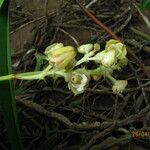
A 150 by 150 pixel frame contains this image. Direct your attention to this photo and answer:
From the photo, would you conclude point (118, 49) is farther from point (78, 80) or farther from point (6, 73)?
point (6, 73)

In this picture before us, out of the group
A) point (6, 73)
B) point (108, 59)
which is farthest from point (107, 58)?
point (6, 73)

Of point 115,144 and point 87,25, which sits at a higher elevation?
point 87,25

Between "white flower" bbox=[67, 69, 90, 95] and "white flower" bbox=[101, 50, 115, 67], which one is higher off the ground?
"white flower" bbox=[101, 50, 115, 67]

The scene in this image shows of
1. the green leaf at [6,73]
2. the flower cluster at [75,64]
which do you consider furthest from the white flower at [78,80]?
the green leaf at [6,73]

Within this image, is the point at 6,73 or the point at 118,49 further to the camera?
the point at 6,73

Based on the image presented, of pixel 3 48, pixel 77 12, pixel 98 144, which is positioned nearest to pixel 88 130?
pixel 98 144

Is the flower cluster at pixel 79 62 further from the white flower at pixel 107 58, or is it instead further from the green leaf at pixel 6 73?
the green leaf at pixel 6 73

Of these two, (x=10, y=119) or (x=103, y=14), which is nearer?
(x=10, y=119)

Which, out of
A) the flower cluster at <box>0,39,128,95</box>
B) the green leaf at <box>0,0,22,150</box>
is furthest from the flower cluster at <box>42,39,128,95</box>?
the green leaf at <box>0,0,22,150</box>

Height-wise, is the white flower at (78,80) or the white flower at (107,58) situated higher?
the white flower at (107,58)

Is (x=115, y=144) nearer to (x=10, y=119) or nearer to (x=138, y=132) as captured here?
(x=138, y=132)

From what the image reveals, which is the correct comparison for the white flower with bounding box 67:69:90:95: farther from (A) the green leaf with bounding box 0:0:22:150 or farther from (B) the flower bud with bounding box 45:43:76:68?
(A) the green leaf with bounding box 0:0:22:150
